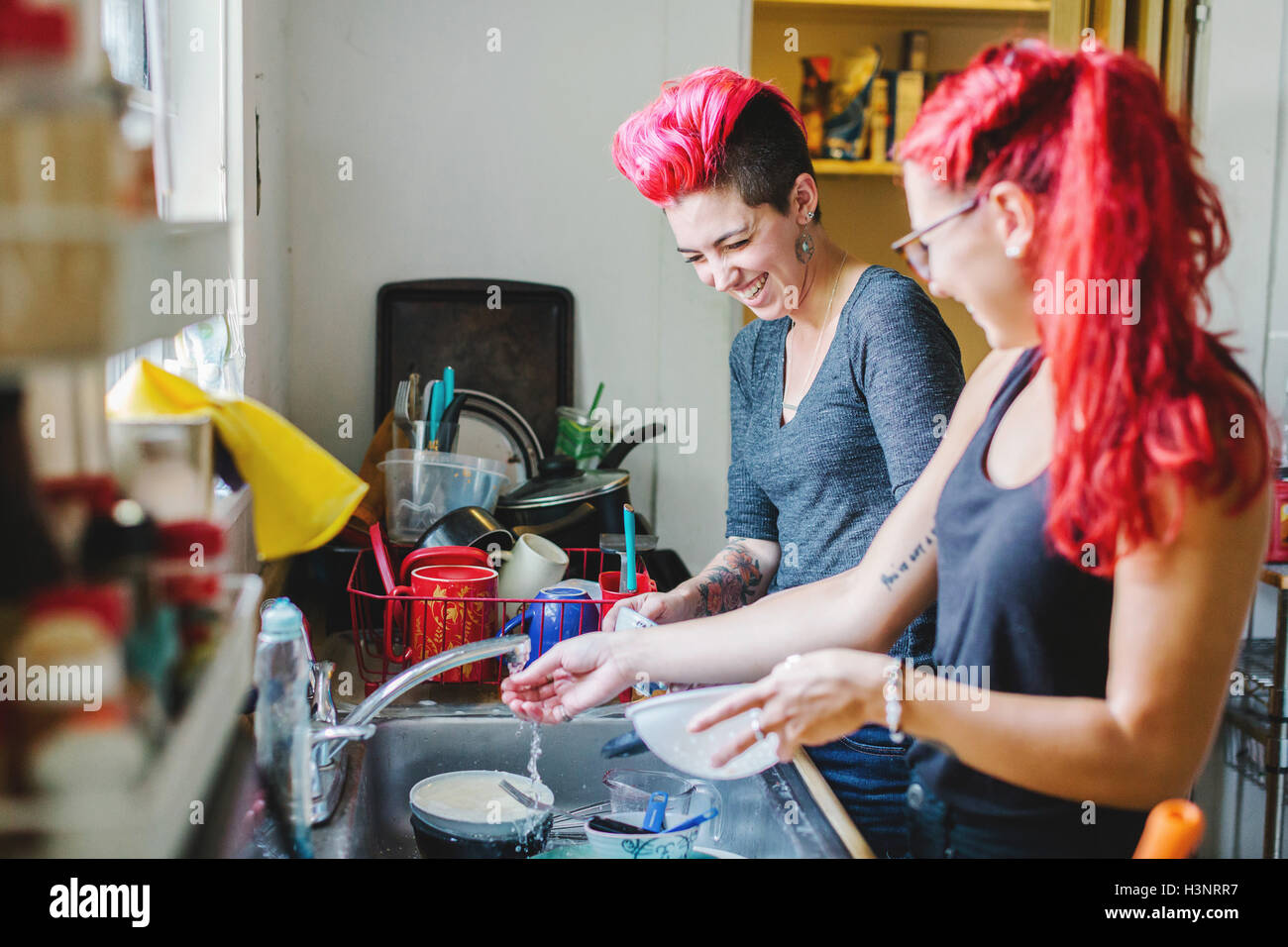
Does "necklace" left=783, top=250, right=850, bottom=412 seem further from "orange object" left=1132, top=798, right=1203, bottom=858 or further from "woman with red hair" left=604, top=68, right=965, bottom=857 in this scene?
"orange object" left=1132, top=798, right=1203, bottom=858

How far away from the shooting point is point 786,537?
5.08 ft

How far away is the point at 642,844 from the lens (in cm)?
108

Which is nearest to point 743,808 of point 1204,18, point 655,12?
point 655,12

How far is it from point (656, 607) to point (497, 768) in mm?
282

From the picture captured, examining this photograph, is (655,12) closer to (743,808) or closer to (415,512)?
(415,512)

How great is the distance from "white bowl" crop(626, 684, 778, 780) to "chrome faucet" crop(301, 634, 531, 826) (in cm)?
24

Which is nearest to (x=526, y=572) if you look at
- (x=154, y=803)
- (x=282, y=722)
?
(x=282, y=722)

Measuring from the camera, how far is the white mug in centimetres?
158

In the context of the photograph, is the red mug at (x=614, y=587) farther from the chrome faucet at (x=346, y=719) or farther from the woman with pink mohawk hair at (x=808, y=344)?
the chrome faucet at (x=346, y=719)

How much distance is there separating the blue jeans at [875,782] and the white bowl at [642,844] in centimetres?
34

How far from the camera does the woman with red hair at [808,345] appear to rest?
1.34 metres

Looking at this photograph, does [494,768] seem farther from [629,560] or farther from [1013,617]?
[1013,617]

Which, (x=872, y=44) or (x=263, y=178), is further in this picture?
(x=872, y=44)
